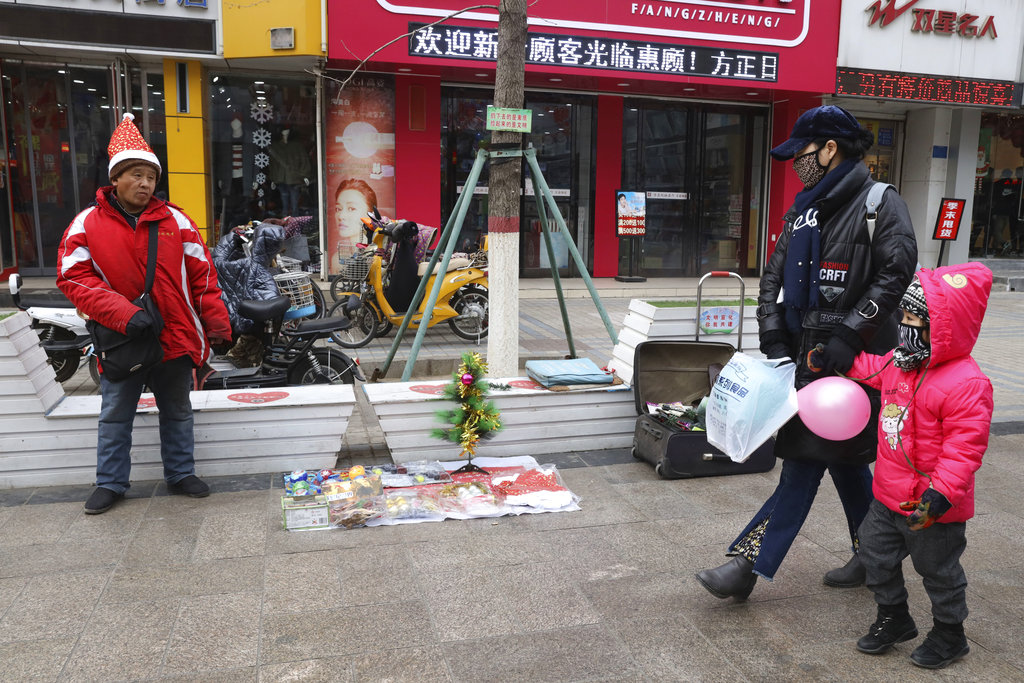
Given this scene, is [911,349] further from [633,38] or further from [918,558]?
[633,38]

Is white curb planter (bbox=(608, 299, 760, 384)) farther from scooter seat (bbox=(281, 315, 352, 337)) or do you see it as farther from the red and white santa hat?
the red and white santa hat

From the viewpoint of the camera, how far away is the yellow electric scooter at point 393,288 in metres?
9.22

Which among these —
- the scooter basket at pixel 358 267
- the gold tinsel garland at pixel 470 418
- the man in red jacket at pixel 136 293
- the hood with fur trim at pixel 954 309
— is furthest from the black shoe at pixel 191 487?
the scooter basket at pixel 358 267

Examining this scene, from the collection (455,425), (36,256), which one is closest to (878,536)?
(455,425)

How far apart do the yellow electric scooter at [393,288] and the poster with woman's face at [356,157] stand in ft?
14.1

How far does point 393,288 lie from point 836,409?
6764mm

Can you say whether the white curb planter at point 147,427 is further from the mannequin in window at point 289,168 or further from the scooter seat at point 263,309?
the mannequin in window at point 289,168

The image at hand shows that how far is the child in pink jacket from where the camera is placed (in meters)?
2.72

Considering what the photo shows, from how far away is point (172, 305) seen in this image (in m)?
4.43

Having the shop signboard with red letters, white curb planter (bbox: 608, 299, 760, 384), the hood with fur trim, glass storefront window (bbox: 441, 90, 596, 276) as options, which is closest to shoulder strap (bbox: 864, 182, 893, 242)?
the hood with fur trim

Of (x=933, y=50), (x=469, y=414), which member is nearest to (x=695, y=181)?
(x=933, y=50)

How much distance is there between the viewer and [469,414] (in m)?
4.89

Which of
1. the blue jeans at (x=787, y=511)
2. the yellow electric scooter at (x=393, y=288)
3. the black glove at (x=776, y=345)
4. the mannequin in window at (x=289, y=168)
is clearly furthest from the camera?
the mannequin in window at (x=289, y=168)

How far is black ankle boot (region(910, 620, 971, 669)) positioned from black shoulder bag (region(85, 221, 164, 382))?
373 cm
